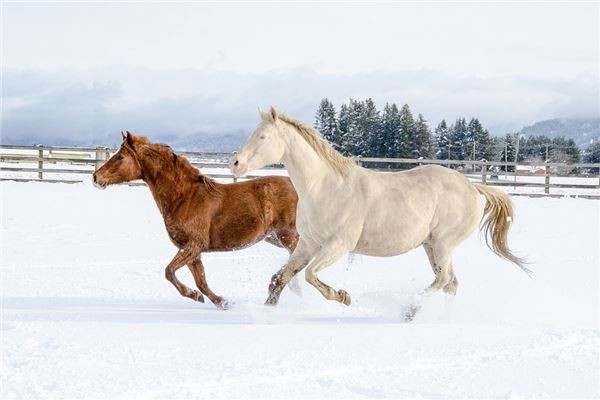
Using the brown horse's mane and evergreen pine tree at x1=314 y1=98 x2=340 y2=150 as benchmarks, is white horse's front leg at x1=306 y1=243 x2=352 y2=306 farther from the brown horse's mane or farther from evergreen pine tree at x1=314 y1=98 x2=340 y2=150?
evergreen pine tree at x1=314 y1=98 x2=340 y2=150

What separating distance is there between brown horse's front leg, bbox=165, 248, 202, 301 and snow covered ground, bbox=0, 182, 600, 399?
0.43ft

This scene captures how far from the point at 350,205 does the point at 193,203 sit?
5.31 ft

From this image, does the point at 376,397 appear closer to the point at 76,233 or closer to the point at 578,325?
the point at 578,325

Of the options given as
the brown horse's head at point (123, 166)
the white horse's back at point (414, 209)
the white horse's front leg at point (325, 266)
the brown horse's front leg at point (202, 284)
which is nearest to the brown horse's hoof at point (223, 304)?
the brown horse's front leg at point (202, 284)

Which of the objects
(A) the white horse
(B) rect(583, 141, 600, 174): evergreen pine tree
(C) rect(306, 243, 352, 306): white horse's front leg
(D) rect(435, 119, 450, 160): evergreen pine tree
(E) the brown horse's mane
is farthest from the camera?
(B) rect(583, 141, 600, 174): evergreen pine tree

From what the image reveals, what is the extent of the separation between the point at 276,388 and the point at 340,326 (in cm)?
173

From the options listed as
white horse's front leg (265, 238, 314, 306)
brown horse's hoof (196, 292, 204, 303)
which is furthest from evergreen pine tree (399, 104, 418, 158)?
white horse's front leg (265, 238, 314, 306)

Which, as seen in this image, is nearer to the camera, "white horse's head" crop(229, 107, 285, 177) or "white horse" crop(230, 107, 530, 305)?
"white horse's head" crop(229, 107, 285, 177)

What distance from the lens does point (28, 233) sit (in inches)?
476

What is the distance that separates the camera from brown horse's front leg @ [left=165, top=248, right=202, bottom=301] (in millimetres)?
6324

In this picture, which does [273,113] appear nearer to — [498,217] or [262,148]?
[262,148]

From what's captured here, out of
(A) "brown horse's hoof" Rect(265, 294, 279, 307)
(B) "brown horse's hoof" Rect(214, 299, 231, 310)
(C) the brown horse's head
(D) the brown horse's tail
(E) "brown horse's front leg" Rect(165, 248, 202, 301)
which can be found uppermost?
(C) the brown horse's head

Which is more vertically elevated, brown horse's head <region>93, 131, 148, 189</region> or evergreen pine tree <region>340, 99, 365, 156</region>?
evergreen pine tree <region>340, 99, 365, 156</region>

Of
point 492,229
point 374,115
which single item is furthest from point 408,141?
point 492,229
